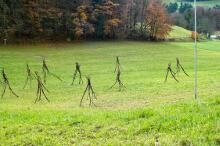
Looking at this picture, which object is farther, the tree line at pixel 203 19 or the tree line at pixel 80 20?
the tree line at pixel 203 19

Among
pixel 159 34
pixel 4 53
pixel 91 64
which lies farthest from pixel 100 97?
pixel 159 34

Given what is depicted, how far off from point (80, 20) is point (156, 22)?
17.1 m

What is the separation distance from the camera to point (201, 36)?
89.8 m

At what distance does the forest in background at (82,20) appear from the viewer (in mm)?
57438

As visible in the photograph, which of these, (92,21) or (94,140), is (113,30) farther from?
(94,140)

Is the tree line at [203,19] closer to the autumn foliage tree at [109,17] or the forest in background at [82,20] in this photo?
the forest in background at [82,20]

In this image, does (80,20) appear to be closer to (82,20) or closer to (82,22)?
(82,20)

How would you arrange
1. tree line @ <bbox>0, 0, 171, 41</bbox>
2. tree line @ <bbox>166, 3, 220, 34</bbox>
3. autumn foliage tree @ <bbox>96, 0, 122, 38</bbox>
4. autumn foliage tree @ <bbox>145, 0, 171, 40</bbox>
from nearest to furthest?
tree line @ <bbox>0, 0, 171, 41</bbox> → autumn foliage tree @ <bbox>96, 0, 122, 38</bbox> → autumn foliage tree @ <bbox>145, 0, 171, 40</bbox> → tree line @ <bbox>166, 3, 220, 34</bbox>

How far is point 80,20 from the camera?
61.7 m

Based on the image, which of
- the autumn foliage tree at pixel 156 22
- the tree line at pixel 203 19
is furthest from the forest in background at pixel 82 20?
the tree line at pixel 203 19

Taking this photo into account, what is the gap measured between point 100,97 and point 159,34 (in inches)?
2085

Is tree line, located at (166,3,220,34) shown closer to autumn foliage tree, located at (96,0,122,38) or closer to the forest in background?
the forest in background

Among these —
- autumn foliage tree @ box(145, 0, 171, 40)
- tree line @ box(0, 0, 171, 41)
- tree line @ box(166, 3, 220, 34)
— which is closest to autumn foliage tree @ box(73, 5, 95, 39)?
tree line @ box(0, 0, 171, 41)

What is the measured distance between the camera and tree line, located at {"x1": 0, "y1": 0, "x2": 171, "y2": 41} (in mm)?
57406
